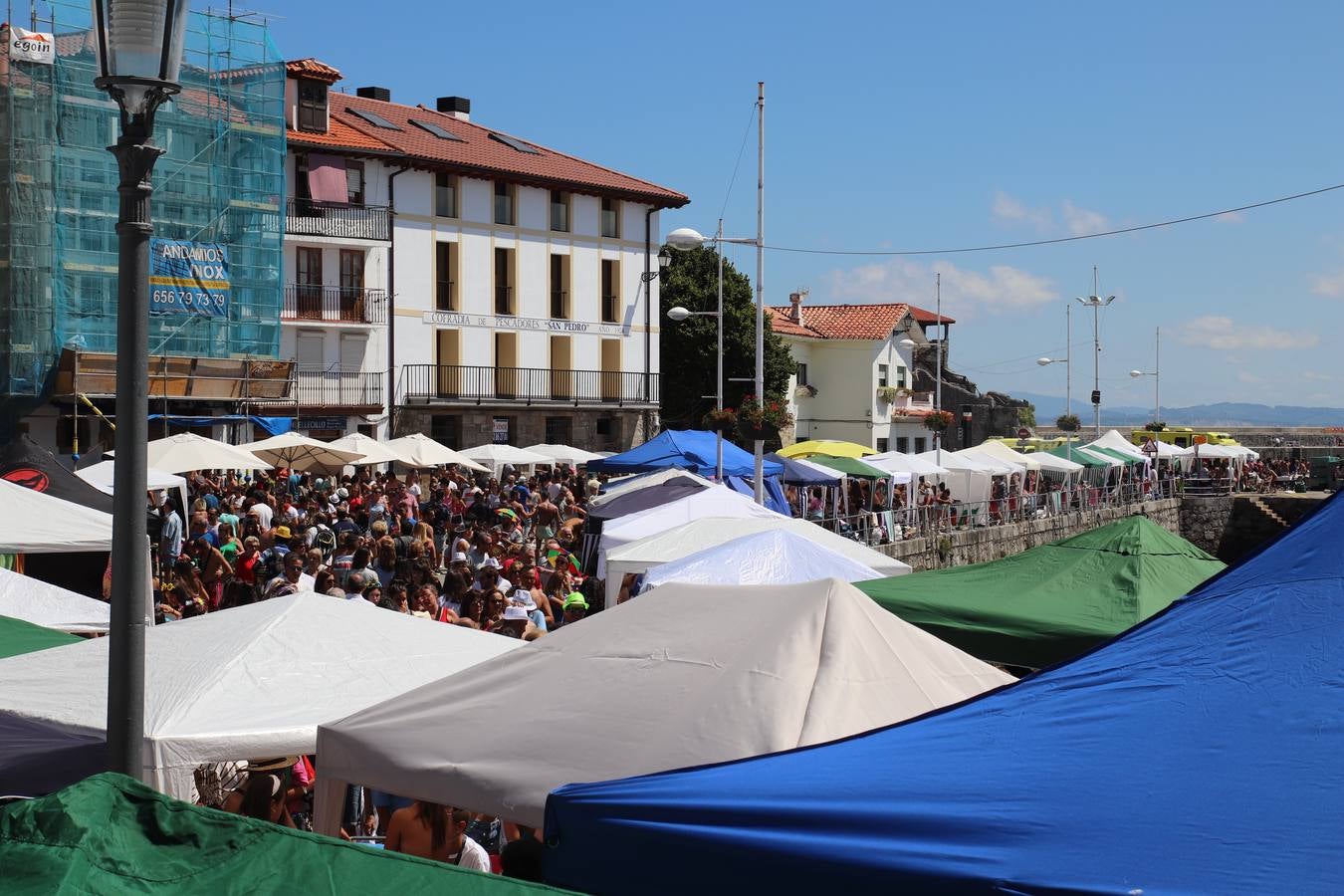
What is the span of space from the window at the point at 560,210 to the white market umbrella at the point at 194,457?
25502 millimetres

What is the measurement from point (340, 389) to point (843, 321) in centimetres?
3189

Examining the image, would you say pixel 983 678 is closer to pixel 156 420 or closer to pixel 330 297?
pixel 156 420

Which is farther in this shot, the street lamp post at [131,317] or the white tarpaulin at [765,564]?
the white tarpaulin at [765,564]

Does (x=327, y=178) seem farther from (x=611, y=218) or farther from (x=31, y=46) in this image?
(x=611, y=218)

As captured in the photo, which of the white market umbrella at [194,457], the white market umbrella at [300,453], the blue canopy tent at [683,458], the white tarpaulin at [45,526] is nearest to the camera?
the white tarpaulin at [45,526]

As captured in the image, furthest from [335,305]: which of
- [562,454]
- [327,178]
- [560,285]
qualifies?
[562,454]

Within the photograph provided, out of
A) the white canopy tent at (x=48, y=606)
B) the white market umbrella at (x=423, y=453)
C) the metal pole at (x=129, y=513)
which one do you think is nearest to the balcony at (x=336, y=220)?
the white market umbrella at (x=423, y=453)

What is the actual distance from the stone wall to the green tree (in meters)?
16.3

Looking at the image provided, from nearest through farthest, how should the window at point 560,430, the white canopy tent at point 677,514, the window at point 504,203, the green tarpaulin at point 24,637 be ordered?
the green tarpaulin at point 24,637
the white canopy tent at point 677,514
the window at point 504,203
the window at point 560,430

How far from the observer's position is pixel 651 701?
5.84 metres

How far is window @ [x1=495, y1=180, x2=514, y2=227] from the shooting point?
1796 inches

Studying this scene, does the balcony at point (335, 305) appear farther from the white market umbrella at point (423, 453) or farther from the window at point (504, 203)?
the white market umbrella at point (423, 453)

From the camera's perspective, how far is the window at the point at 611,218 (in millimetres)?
48625

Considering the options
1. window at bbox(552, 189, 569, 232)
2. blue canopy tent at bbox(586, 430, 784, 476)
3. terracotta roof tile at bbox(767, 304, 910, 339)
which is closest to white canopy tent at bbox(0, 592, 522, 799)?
blue canopy tent at bbox(586, 430, 784, 476)
